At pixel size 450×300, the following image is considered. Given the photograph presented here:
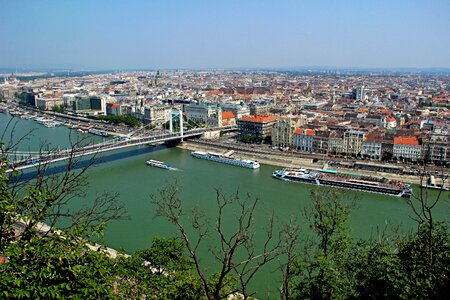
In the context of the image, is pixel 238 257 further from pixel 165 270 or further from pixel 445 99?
pixel 445 99

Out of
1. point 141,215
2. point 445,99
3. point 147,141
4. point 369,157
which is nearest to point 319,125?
point 369,157

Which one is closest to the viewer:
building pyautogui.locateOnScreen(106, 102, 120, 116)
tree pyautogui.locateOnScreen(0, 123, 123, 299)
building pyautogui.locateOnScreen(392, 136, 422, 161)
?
tree pyautogui.locateOnScreen(0, 123, 123, 299)

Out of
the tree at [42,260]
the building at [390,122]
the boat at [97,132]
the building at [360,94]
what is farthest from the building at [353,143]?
the building at [360,94]

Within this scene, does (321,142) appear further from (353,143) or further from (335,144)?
(353,143)

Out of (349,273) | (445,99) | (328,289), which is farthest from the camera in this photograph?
(445,99)

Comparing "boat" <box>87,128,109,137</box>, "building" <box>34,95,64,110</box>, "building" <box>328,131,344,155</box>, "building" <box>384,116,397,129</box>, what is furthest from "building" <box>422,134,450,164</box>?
"building" <box>34,95,64,110</box>

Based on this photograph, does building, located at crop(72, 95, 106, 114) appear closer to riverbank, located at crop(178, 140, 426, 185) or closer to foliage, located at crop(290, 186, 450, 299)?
riverbank, located at crop(178, 140, 426, 185)
